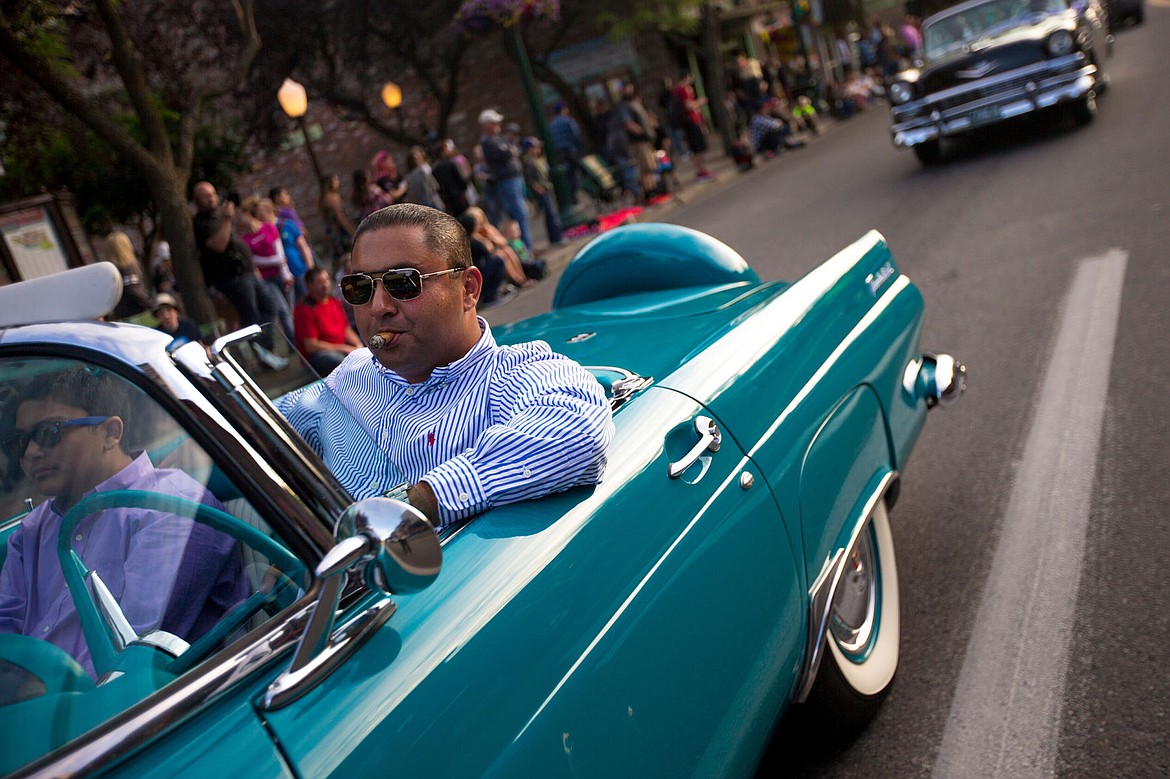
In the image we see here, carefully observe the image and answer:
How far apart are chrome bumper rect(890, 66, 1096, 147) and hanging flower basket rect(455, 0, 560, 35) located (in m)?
5.02

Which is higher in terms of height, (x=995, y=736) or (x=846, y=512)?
(x=846, y=512)

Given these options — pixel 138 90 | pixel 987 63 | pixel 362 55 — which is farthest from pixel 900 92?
pixel 362 55

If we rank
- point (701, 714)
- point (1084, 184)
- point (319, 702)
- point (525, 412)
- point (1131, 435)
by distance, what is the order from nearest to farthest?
point (319, 702) < point (701, 714) < point (525, 412) < point (1131, 435) < point (1084, 184)

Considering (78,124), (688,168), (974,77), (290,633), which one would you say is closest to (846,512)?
(290,633)

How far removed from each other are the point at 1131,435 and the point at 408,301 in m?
2.95

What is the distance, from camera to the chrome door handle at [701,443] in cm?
184

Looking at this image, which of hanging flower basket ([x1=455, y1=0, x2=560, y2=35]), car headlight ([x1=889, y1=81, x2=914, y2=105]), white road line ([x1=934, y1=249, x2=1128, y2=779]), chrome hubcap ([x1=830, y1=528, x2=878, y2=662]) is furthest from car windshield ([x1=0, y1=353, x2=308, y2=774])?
hanging flower basket ([x1=455, y1=0, x2=560, y2=35])

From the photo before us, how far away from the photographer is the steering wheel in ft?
4.47

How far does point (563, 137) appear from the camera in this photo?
15.0 m

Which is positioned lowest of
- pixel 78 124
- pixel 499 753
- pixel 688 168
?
pixel 688 168

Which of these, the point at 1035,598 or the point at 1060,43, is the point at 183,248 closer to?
the point at 1035,598

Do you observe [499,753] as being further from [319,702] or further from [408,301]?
[408,301]

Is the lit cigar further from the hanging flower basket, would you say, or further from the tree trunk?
the hanging flower basket

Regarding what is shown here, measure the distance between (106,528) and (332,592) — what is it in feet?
1.45
